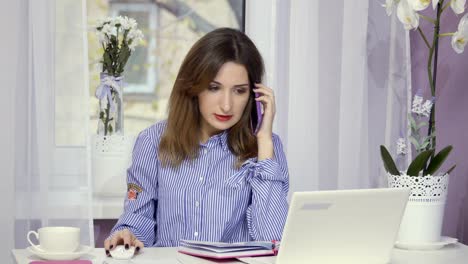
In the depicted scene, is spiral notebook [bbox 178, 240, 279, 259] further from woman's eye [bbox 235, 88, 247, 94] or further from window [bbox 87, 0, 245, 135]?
window [bbox 87, 0, 245, 135]

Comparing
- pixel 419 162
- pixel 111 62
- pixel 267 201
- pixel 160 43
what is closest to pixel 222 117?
pixel 267 201

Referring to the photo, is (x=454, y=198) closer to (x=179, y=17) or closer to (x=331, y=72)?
(x=331, y=72)

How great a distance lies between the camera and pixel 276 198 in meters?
2.54

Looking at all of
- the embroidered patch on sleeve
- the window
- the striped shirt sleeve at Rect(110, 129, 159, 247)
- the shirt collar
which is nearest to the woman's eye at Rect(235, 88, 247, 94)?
the shirt collar

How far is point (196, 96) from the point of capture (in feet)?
8.54

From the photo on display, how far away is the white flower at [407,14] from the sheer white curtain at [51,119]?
101 cm

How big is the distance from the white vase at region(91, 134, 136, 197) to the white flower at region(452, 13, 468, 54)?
1.10 m

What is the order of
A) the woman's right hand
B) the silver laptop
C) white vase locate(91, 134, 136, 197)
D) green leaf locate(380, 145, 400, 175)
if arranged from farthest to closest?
white vase locate(91, 134, 136, 197) → green leaf locate(380, 145, 400, 175) → the woman's right hand → the silver laptop

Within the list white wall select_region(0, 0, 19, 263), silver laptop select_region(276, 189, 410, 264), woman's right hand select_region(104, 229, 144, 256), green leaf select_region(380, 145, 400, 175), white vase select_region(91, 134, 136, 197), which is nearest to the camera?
silver laptop select_region(276, 189, 410, 264)

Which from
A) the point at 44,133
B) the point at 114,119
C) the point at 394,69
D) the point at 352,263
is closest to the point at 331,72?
the point at 394,69

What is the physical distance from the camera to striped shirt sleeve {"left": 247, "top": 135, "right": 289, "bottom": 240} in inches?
99.4

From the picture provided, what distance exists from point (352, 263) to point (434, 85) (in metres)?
0.88

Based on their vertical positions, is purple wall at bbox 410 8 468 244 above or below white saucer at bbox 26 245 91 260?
above

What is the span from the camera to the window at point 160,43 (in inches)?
136
